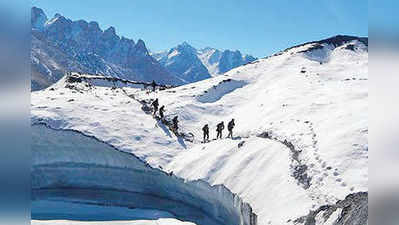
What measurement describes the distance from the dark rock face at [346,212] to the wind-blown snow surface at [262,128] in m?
0.60

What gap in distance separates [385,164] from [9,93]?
3347mm

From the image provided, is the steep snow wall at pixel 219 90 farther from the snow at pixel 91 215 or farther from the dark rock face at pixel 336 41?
the snow at pixel 91 215

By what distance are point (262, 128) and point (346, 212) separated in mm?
17349

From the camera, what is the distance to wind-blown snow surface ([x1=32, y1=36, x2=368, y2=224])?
20188 mm

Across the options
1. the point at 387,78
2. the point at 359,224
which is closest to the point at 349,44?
the point at 359,224

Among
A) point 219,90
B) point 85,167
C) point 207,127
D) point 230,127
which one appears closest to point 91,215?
point 85,167

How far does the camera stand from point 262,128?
32.0 metres

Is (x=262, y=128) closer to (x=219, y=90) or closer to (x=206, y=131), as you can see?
(x=206, y=131)

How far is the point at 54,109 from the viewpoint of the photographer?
36.3m

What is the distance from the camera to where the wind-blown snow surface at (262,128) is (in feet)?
66.2

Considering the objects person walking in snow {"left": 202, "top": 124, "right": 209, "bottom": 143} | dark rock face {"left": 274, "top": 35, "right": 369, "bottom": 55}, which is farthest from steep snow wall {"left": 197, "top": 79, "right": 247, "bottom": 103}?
dark rock face {"left": 274, "top": 35, "right": 369, "bottom": 55}

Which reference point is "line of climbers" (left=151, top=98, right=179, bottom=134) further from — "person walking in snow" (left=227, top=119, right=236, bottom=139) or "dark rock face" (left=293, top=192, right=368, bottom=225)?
"dark rock face" (left=293, top=192, right=368, bottom=225)

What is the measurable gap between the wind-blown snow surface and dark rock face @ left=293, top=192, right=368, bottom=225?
596 millimetres

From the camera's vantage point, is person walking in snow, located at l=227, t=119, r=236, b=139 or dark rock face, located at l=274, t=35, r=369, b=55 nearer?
person walking in snow, located at l=227, t=119, r=236, b=139
